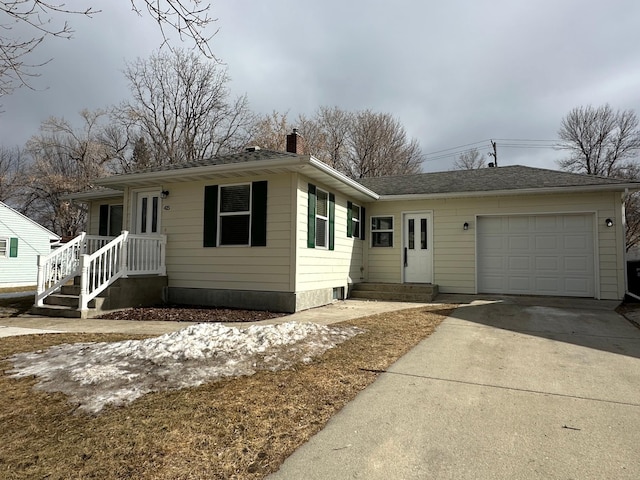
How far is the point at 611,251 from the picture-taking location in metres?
9.54

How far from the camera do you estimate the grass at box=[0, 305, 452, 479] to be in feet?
6.97

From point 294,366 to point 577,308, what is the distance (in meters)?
7.41

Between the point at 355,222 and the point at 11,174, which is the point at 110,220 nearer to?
the point at 355,222

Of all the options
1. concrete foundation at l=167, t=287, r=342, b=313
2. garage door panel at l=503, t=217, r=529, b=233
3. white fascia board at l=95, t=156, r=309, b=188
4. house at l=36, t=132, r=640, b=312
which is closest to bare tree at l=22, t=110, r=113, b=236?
house at l=36, t=132, r=640, b=312

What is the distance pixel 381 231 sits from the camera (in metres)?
12.0

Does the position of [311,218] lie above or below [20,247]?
above

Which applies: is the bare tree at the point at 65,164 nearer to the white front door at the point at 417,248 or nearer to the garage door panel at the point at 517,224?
the white front door at the point at 417,248

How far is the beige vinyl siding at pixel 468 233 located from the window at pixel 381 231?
145 millimetres

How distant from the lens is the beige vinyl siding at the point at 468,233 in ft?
31.3

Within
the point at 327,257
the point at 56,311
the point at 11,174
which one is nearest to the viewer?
the point at 56,311

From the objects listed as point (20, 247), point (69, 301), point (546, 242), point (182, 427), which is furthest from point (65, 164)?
point (182, 427)

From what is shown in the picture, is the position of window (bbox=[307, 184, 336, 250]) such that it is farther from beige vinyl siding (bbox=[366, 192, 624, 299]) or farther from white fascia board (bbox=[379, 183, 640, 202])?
beige vinyl siding (bbox=[366, 192, 624, 299])

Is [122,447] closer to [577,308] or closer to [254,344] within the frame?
[254,344]

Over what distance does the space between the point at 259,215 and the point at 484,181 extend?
7075mm
